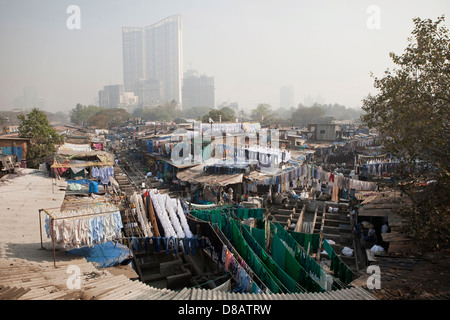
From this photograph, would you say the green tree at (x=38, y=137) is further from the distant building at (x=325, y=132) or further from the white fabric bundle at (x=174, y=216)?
the distant building at (x=325, y=132)

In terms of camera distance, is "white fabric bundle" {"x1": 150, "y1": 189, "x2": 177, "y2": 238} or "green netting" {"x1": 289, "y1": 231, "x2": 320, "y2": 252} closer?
"green netting" {"x1": 289, "y1": 231, "x2": 320, "y2": 252}

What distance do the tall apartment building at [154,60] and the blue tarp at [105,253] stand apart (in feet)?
467

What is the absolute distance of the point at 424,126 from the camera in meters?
6.88

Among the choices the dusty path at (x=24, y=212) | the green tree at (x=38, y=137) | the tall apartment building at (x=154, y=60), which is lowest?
the dusty path at (x=24, y=212)

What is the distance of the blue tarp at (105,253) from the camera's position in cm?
807

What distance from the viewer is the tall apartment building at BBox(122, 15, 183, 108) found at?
452 feet

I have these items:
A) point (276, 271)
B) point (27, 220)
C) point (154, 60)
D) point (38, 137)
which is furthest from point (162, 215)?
point (154, 60)

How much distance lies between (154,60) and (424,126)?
6486 inches

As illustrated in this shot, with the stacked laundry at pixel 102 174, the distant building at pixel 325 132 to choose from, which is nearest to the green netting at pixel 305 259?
the stacked laundry at pixel 102 174

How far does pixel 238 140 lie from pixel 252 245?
639 inches

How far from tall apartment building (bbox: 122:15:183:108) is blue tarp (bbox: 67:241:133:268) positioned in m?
142

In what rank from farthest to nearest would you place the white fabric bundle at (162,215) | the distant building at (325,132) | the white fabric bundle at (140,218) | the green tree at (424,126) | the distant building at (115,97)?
1. the distant building at (115,97)
2. the distant building at (325,132)
3. the white fabric bundle at (140,218)
4. the white fabric bundle at (162,215)
5. the green tree at (424,126)

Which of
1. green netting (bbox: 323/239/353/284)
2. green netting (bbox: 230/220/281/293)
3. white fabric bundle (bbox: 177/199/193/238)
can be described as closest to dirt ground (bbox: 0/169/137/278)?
white fabric bundle (bbox: 177/199/193/238)

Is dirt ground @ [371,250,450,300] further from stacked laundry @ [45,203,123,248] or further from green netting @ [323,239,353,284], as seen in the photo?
stacked laundry @ [45,203,123,248]
